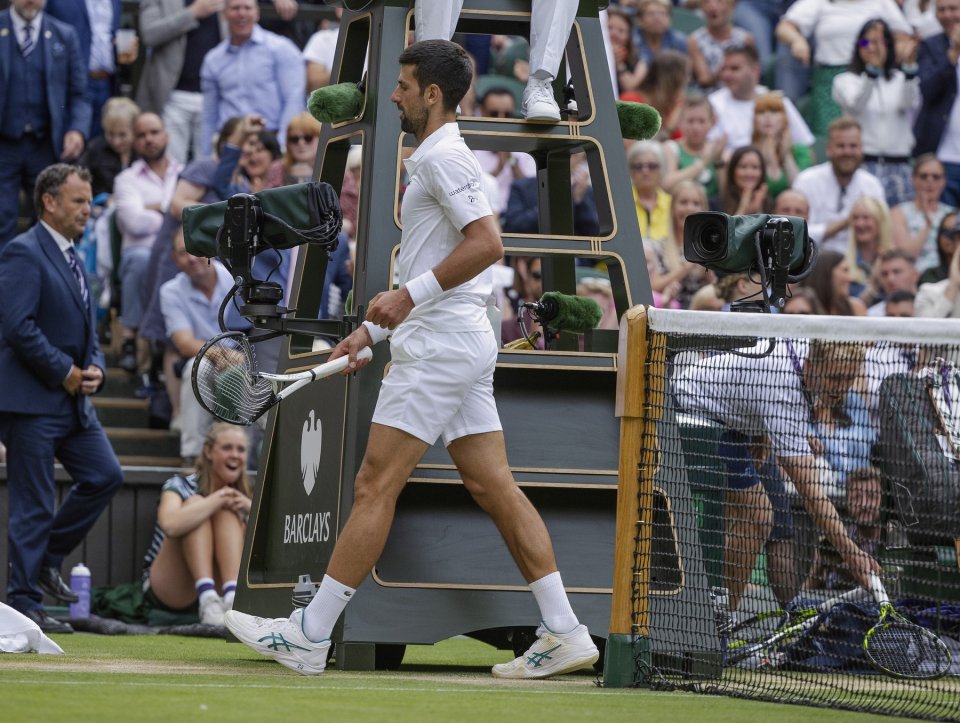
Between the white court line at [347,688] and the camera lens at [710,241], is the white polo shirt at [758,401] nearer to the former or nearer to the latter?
the camera lens at [710,241]

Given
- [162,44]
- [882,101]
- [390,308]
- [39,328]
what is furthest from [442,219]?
[882,101]

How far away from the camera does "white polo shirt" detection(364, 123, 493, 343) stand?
24.2 feet

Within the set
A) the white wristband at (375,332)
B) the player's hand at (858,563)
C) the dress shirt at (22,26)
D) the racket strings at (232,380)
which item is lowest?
the player's hand at (858,563)

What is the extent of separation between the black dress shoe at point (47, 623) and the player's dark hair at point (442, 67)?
463 centimetres

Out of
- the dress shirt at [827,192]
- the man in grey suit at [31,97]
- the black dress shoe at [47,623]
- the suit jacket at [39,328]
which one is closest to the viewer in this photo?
the black dress shoe at [47,623]

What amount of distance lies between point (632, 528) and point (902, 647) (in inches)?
81.9

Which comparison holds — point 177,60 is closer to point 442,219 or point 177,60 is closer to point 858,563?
point 442,219

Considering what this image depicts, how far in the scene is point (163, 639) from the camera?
10.5 meters

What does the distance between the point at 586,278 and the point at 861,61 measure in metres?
5.18

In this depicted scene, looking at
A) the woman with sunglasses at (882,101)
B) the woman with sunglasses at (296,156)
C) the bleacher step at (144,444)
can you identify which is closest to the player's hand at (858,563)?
the bleacher step at (144,444)

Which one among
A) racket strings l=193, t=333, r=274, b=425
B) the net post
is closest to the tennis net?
the net post

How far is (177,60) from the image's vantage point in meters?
16.0

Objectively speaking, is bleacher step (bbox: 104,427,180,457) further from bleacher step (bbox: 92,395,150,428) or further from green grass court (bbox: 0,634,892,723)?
green grass court (bbox: 0,634,892,723)

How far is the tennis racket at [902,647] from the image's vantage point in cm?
851
